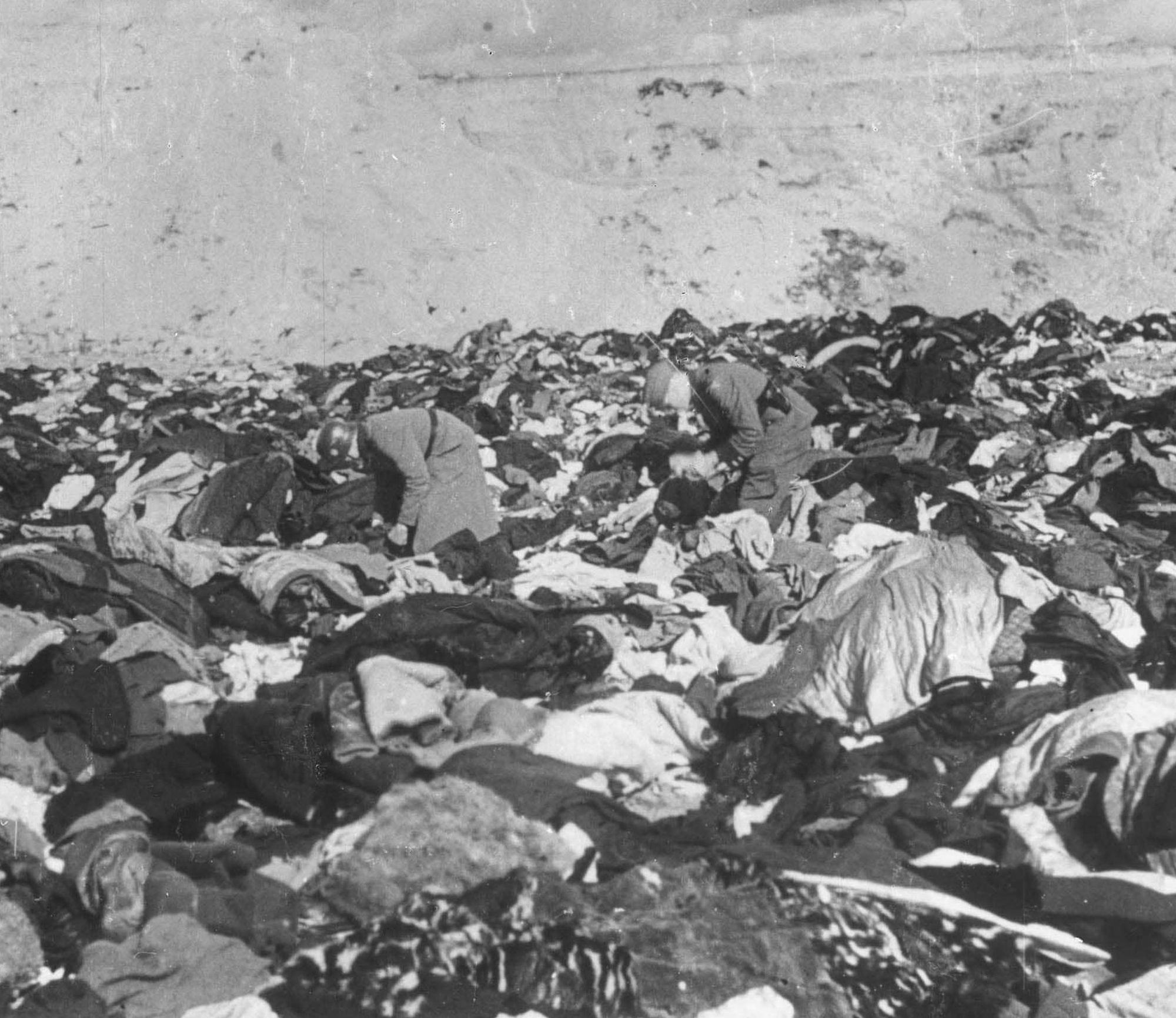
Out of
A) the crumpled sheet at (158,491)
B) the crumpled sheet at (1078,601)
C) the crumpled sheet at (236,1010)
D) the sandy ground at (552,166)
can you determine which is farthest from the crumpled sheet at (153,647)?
the sandy ground at (552,166)

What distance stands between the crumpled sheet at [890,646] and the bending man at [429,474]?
2.18 m

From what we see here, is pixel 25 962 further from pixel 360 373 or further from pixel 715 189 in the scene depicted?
pixel 715 189

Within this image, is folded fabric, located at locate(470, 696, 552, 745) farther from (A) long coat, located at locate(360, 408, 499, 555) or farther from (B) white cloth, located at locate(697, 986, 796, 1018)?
(A) long coat, located at locate(360, 408, 499, 555)

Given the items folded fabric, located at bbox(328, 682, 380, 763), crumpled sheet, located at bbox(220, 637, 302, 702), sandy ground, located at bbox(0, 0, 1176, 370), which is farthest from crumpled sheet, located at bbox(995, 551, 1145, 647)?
sandy ground, located at bbox(0, 0, 1176, 370)

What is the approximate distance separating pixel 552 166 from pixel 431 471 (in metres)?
9.12

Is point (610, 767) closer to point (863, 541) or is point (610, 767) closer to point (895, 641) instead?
point (895, 641)

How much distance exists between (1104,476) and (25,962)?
5179mm

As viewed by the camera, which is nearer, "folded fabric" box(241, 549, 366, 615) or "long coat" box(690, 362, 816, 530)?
"folded fabric" box(241, 549, 366, 615)

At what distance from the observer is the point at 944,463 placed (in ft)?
22.2

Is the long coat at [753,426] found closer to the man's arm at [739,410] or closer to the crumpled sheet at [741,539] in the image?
the man's arm at [739,410]

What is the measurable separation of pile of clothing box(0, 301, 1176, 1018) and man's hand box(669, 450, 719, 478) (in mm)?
904

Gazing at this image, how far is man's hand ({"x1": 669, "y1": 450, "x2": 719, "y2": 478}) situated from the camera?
263 inches

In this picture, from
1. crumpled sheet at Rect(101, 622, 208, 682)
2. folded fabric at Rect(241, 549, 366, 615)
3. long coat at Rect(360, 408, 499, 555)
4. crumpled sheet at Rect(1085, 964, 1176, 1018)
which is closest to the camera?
crumpled sheet at Rect(1085, 964, 1176, 1018)

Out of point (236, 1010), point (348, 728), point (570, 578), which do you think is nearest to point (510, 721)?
point (348, 728)
